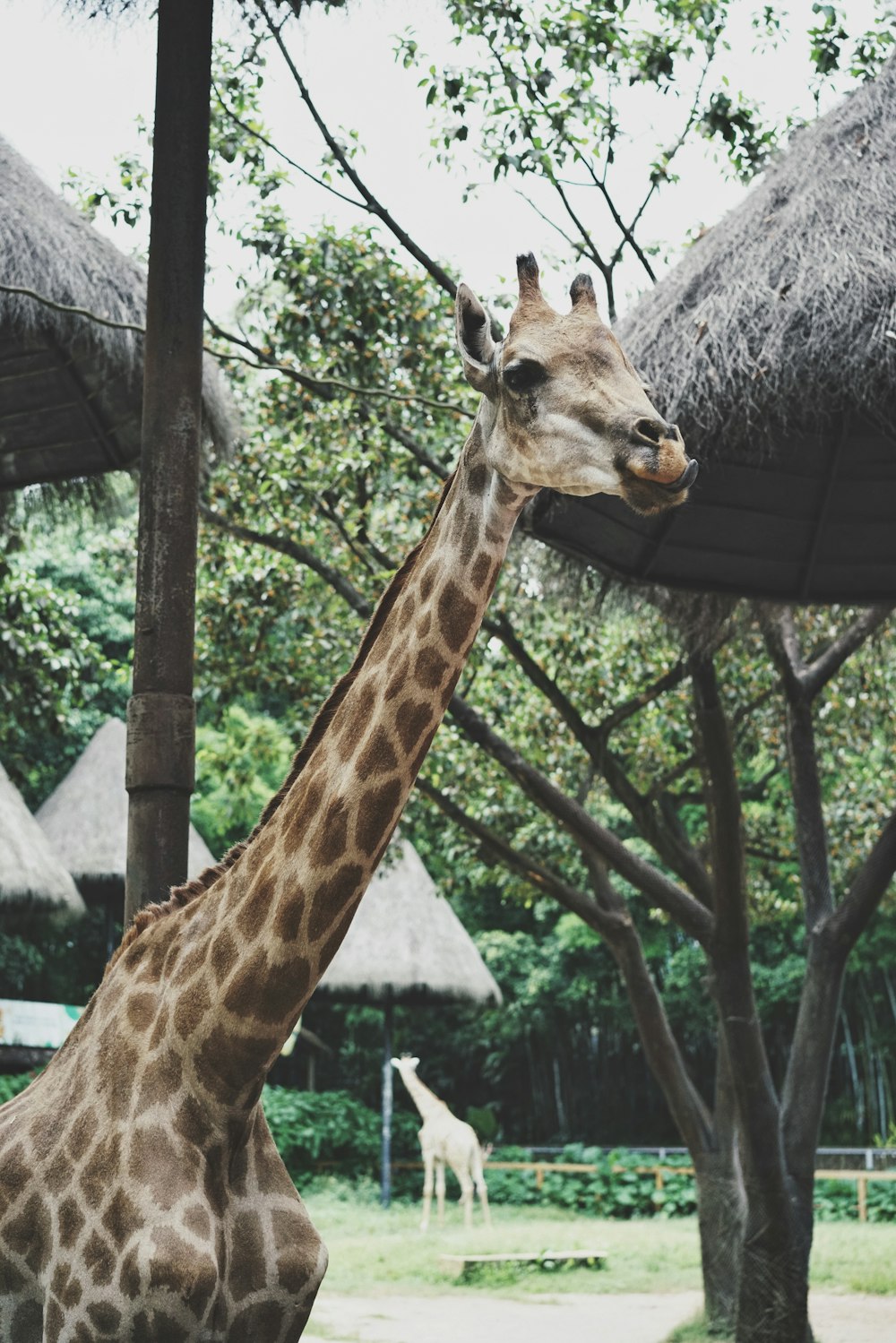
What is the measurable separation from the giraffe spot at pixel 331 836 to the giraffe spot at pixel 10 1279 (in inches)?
41.9

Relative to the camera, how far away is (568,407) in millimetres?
2541

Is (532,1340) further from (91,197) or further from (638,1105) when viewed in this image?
(638,1105)

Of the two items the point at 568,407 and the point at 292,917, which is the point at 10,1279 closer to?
the point at 292,917

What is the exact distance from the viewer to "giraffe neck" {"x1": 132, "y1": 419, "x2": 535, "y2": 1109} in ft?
9.08

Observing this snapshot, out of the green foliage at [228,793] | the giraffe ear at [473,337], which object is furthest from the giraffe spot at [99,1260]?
the green foliage at [228,793]

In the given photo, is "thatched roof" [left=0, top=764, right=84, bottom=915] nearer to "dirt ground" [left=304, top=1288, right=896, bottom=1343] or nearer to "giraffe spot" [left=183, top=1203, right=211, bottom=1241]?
"dirt ground" [left=304, top=1288, right=896, bottom=1343]

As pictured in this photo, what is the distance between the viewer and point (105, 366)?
585cm

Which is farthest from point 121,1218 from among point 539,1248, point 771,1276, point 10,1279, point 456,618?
point 539,1248

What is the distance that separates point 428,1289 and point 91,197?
7.90 metres

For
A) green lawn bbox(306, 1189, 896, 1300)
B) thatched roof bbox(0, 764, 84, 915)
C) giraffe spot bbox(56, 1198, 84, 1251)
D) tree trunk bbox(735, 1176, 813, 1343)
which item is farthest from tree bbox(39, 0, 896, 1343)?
thatched roof bbox(0, 764, 84, 915)

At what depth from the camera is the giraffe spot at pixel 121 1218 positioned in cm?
264

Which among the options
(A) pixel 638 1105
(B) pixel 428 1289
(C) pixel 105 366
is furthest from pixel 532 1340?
(A) pixel 638 1105

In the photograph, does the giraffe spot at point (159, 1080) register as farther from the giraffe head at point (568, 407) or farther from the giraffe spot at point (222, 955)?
the giraffe head at point (568, 407)

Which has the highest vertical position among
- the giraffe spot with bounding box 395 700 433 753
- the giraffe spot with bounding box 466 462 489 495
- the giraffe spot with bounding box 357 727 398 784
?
the giraffe spot with bounding box 466 462 489 495
